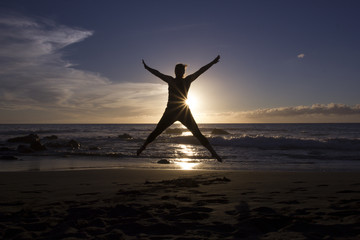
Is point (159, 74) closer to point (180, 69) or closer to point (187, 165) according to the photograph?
point (180, 69)

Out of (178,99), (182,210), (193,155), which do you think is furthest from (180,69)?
(193,155)

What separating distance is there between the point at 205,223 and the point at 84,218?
1.59 metres

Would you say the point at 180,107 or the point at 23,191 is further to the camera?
the point at 180,107

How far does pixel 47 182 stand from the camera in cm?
673

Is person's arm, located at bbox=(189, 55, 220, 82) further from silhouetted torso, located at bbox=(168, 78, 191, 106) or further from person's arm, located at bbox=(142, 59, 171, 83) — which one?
person's arm, located at bbox=(142, 59, 171, 83)

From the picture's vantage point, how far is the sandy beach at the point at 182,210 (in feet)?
10.4

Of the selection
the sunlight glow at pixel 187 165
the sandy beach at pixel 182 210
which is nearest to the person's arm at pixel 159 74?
the sandy beach at pixel 182 210

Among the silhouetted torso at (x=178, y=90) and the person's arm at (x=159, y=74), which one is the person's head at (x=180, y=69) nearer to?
the silhouetted torso at (x=178, y=90)

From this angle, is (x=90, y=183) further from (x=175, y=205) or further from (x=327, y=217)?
(x=327, y=217)

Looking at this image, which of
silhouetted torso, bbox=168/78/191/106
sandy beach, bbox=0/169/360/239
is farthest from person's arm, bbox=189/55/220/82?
sandy beach, bbox=0/169/360/239

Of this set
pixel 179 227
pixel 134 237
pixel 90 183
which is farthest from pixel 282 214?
pixel 90 183

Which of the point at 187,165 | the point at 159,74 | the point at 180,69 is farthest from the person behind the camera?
the point at 187,165

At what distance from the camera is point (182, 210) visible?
404cm

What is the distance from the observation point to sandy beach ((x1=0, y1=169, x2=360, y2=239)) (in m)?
3.17
